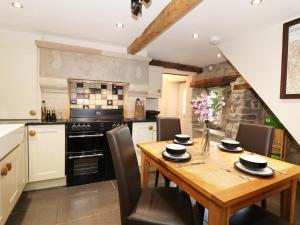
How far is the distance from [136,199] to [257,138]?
1.43 metres

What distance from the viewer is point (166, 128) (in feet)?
7.66

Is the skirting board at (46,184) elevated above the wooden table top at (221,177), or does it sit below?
below

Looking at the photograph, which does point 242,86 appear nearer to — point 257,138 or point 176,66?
point 176,66

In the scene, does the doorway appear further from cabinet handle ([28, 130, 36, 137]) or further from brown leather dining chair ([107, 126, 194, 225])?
brown leather dining chair ([107, 126, 194, 225])

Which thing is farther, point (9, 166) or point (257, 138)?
point (257, 138)

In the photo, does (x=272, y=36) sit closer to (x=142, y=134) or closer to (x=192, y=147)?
(x=192, y=147)

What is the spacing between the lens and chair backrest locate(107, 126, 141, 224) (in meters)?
1.11

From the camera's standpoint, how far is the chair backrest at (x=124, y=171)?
1105 millimetres

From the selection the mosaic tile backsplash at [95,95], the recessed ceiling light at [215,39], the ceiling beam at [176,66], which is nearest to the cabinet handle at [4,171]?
the mosaic tile backsplash at [95,95]

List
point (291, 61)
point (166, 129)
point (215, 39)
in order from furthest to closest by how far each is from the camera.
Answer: point (215, 39) < point (166, 129) < point (291, 61)

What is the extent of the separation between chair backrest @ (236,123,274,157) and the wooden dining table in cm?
38

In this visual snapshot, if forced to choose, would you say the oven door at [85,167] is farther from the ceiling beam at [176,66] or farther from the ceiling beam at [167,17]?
the ceiling beam at [176,66]

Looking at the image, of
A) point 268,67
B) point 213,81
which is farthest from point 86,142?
point 213,81

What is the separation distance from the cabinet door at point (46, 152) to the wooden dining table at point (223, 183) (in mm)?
1537
